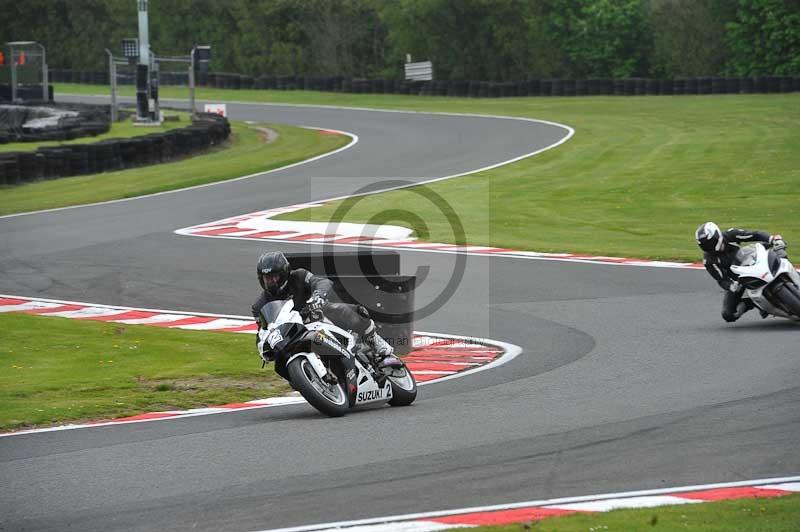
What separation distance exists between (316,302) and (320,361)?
463 millimetres

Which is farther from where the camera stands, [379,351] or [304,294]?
[379,351]

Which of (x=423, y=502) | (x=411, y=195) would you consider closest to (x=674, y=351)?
(x=423, y=502)

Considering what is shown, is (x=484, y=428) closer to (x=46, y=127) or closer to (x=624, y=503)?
(x=624, y=503)

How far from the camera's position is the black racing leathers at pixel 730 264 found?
13.6 metres

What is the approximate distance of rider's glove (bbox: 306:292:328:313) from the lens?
9625mm

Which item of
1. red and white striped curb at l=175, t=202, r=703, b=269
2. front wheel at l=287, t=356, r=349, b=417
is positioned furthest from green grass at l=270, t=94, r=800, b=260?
front wheel at l=287, t=356, r=349, b=417

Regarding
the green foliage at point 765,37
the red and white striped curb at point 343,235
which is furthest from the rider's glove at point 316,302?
the green foliage at point 765,37

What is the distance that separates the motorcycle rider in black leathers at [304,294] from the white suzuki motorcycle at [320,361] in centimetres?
10

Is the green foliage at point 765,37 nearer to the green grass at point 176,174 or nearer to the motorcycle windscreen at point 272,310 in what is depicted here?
the green grass at point 176,174

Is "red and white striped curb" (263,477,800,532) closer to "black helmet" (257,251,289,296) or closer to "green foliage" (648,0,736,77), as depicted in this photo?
"black helmet" (257,251,289,296)

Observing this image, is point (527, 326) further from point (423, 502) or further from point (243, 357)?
point (423, 502)

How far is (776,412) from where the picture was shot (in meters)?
9.14

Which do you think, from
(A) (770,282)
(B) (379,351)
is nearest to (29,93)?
(A) (770,282)

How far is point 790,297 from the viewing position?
13281mm
